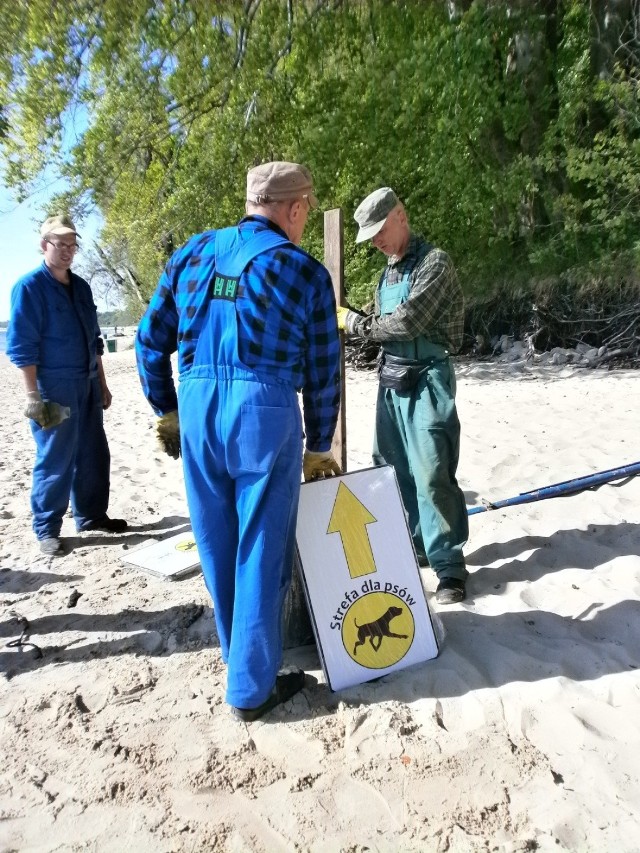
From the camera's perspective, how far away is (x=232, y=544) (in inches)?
90.8

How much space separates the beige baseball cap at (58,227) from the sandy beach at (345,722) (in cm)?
202

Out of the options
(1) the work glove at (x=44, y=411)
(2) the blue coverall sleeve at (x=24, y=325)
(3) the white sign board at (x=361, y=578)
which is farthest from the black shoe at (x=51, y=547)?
(3) the white sign board at (x=361, y=578)

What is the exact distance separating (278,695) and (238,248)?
66.0 inches

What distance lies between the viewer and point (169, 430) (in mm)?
2594

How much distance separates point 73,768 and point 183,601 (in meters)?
1.21

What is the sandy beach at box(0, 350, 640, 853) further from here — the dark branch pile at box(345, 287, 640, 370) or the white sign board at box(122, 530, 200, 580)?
the dark branch pile at box(345, 287, 640, 370)

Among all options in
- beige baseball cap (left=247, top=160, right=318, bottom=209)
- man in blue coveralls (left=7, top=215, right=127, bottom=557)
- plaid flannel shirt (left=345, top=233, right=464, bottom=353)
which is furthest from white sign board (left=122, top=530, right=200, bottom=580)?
beige baseball cap (left=247, top=160, right=318, bottom=209)

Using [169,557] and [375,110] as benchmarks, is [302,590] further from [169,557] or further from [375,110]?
[375,110]

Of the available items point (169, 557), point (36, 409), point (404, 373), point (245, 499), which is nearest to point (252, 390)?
point (245, 499)

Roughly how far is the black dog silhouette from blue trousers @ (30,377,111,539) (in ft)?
7.96

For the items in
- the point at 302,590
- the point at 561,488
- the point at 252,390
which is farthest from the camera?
the point at 561,488

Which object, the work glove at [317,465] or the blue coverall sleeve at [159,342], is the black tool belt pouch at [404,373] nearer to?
the work glove at [317,465]

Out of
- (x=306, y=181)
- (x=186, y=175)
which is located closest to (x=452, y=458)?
(x=306, y=181)

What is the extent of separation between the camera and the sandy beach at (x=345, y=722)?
72.9 inches
